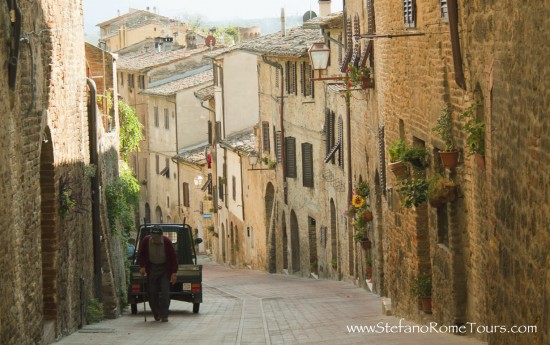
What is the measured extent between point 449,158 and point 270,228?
29510mm

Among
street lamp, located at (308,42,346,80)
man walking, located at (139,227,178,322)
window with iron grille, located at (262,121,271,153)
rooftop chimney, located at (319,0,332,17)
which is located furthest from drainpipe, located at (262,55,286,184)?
man walking, located at (139,227,178,322)

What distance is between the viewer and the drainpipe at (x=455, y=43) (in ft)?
44.5

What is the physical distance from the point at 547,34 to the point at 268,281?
88.4 ft

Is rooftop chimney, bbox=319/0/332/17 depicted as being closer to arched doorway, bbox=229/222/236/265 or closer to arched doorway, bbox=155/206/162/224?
arched doorway, bbox=229/222/236/265

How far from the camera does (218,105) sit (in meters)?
52.9

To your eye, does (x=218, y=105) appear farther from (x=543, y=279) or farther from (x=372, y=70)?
(x=543, y=279)

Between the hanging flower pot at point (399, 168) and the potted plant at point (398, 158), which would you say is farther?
the hanging flower pot at point (399, 168)

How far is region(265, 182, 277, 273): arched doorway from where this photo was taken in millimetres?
42781

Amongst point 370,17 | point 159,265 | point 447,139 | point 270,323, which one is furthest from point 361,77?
point 447,139

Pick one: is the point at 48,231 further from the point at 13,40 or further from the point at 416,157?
the point at 416,157

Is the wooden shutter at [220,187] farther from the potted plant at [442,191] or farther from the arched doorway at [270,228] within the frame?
the potted plant at [442,191]

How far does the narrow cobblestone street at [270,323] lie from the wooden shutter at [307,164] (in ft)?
29.8

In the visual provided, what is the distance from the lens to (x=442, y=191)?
14.4 meters

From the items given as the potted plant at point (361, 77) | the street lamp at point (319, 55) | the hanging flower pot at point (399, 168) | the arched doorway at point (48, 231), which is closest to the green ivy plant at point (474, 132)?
the hanging flower pot at point (399, 168)
